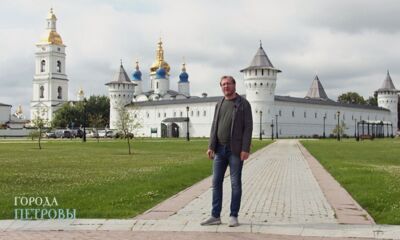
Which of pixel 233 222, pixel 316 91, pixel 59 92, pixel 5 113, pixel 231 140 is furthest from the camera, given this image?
pixel 316 91

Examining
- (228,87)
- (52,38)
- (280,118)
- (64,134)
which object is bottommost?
(64,134)

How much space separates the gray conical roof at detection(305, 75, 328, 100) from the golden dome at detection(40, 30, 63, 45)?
62.6 meters

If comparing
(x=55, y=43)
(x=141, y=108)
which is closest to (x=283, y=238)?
(x=141, y=108)

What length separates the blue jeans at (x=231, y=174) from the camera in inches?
325

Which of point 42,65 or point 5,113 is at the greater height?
point 42,65

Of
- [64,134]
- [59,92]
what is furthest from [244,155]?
[59,92]

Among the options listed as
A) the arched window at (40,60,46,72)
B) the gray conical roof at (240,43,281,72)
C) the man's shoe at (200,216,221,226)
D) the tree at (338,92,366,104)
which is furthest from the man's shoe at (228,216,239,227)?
the tree at (338,92,366,104)

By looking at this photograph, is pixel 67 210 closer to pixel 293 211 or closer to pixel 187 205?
pixel 187 205

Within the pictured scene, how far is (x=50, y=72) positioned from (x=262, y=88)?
1955 inches

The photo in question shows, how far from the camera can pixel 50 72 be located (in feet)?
393

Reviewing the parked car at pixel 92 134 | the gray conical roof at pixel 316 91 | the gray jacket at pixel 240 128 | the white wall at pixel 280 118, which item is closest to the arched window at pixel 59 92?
the white wall at pixel 280 118

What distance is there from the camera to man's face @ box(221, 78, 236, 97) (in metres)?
8.25

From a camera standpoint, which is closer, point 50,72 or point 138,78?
point 50,72

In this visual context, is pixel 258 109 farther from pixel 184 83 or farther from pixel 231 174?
pixel 231 174
